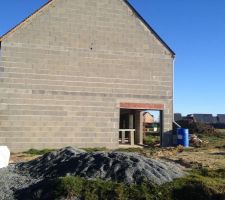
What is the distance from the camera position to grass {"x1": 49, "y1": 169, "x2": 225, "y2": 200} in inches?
384

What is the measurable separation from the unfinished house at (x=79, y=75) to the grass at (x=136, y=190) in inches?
432

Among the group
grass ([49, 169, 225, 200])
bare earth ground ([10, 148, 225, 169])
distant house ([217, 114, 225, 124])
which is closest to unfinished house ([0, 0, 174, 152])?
bare earth ground ([10, 148, 225, 169])

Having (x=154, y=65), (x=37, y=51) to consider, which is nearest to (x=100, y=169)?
(x=37, y=51)

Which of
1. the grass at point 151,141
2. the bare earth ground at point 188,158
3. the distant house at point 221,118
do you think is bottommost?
the bare earth ground at point 188,158

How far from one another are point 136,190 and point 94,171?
1811 mm

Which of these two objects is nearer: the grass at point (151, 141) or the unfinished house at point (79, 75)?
the unfinished house at point (79, 75)

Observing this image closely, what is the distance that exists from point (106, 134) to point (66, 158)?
8734 mm

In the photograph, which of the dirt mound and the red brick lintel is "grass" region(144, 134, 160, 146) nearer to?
the red brick lintel

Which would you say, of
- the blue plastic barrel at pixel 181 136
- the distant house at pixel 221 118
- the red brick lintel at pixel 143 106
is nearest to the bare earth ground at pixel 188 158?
the blue plastic barrel at pixel 181 136

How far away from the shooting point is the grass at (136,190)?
9758 millimetres

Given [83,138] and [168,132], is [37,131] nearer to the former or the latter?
[83,138]

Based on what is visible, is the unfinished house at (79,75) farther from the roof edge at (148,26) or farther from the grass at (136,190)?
the grass at (136,190)

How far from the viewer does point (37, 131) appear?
2108cm

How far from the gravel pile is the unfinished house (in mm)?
7401
